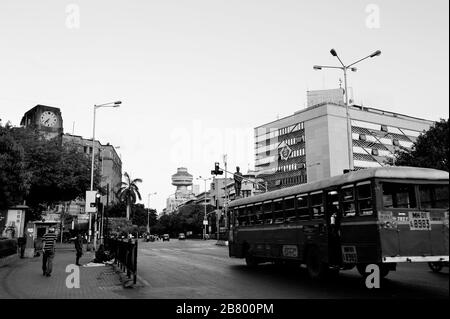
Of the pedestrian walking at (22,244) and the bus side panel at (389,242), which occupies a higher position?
the bus side panel at (389,242)

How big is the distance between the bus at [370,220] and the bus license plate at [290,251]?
3 cm

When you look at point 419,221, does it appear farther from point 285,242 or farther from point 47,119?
point 47,119

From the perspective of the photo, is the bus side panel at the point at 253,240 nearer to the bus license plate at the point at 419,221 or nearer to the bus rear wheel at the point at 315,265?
the bus rear wheel at the point at 315,265

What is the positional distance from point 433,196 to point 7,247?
76.5ft

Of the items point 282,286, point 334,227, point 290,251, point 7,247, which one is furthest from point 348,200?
point 7,247

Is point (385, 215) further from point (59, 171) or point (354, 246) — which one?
point (59, 171)

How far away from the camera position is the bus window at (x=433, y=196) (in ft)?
37.4

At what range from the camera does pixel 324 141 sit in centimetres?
9881

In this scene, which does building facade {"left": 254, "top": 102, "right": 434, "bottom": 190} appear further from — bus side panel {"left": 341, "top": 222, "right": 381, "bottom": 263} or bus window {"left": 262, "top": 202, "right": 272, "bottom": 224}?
bus side panel {"left": 341, "top": 222, "right": 381, "bottom": 263}

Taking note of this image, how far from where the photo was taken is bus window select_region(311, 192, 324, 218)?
1362 cm

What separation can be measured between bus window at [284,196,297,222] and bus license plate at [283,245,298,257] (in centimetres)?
95

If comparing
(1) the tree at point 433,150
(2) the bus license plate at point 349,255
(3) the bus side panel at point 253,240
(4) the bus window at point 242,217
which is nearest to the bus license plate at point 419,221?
(2) the bus license plate at point 349,255

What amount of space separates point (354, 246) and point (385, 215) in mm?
1324

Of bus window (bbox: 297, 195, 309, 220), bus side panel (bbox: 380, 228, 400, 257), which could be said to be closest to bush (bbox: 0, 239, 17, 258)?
bus window (bbox: 297, 195, 309, 220)
